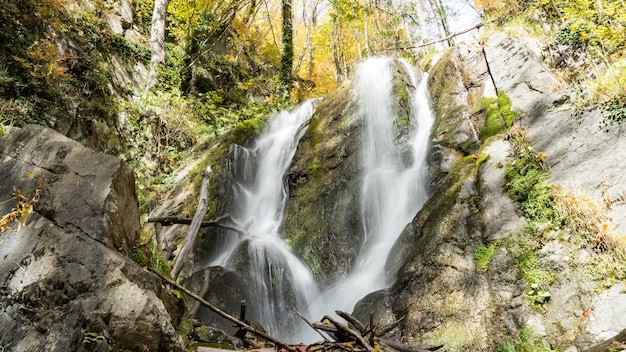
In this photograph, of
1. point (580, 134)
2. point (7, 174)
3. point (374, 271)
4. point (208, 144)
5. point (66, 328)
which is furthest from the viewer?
point (208, 144)

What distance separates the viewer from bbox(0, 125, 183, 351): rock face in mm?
2314

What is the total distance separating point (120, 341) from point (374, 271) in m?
5.50

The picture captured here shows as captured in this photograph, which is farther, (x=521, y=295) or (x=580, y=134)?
(x=580, y=134)

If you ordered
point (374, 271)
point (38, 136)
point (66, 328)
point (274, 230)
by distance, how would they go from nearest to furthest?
point (66, 328), point (38, 136), point (374, 271), point (274, 230)

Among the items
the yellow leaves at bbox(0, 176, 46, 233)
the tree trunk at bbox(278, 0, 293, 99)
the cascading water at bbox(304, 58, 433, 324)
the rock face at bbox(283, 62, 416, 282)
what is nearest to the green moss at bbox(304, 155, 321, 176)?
the rock face at bbox(283, 62, 416, 282)

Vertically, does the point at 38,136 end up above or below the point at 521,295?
above

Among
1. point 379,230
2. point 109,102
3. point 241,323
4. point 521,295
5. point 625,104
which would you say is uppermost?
point 109,102

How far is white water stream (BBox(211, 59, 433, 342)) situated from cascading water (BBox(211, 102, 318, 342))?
2 cm

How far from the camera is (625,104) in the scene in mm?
5195

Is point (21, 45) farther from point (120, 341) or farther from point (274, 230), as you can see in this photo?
point (120, 341)

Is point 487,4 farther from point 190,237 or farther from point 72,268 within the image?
point 72,268

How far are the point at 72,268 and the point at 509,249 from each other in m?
5.17

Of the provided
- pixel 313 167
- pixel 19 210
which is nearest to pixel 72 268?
pixel 19 210

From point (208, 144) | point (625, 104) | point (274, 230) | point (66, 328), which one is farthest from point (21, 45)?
point (625, 104)
